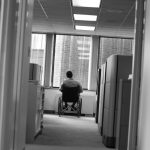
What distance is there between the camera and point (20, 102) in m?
2.99

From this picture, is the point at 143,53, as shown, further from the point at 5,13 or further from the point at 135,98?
the point at 5,13

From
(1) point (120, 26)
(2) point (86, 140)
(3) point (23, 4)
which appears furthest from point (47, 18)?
(3) point (23, 4)

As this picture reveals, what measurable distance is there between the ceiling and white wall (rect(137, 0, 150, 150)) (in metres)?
3.00

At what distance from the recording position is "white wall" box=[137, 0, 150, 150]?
268 cm

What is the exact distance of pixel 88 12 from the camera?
270 inches

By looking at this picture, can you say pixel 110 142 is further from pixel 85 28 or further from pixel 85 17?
pixel 85 28

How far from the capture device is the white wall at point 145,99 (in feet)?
8.79

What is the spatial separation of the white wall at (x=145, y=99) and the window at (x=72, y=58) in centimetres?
690

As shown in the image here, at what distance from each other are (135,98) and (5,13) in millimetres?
1394

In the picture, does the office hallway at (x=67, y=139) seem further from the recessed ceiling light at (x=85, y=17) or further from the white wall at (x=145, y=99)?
the recessed ceiling light at (x=85, y=17)

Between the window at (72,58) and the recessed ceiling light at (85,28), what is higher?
the recessed ceiling light at (85,28)

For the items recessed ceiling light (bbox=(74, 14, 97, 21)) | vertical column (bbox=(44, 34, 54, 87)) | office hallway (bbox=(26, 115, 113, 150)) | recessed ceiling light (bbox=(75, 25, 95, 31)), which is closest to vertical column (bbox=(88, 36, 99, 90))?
recessed ceiling light (bbox=(75, 25, 95, 31))

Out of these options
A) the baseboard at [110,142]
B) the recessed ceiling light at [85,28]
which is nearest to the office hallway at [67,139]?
the baseboard at [110,142]

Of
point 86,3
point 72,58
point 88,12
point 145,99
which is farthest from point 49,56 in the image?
point 145,99
